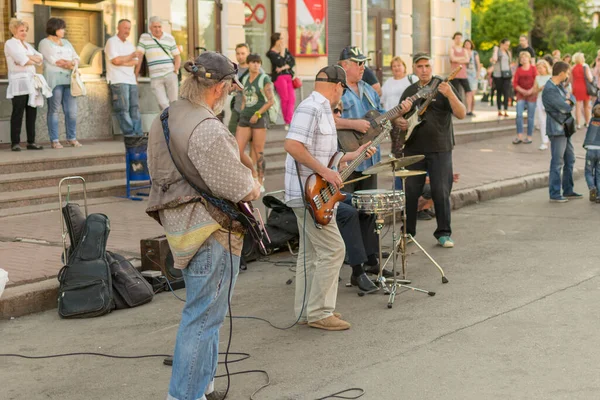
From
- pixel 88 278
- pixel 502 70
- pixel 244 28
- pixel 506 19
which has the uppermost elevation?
pixel 506 19

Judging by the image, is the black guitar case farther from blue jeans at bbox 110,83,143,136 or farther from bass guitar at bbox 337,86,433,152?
blue jeans at bbox 110,83,143,136

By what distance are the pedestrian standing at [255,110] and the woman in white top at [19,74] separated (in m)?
2.91

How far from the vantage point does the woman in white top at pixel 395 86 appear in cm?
1400

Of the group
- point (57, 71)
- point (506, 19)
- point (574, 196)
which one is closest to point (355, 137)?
point (574, 196)

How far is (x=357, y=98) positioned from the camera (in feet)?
29.7

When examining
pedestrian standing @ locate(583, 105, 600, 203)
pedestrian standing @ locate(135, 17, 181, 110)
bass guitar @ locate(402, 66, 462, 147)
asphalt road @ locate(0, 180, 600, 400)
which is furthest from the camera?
pedestrian standing @ locate(135, 17, 181, 110)

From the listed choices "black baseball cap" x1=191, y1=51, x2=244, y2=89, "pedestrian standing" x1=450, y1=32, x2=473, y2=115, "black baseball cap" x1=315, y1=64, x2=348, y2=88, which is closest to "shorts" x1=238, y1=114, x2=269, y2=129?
"black baseball cap" x1=315, y1=64, x2=348, y2=88

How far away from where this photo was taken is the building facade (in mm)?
15258

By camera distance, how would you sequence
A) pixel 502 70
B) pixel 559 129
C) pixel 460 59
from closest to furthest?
pixel 559 129
pixel 460 59
pixel 502 70

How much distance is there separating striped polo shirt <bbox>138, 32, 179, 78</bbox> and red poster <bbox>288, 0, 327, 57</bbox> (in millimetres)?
4802

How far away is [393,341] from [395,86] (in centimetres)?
838

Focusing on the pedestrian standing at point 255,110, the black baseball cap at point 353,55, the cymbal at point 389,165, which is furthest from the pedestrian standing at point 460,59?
the cymbal at point 389,165

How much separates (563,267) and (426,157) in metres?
1.91

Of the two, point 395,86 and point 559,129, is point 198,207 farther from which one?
point 395,86
